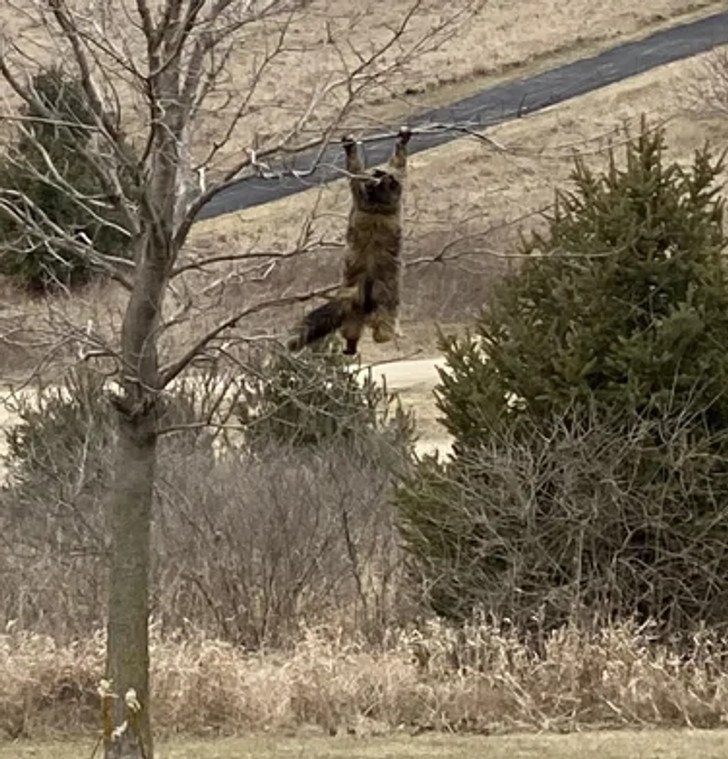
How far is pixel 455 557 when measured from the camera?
12398 millimetres

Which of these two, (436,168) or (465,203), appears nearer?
(465,203)

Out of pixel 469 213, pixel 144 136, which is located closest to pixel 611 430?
pixel 469 213

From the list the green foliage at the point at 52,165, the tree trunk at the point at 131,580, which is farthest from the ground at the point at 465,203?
the tree trunk at the point at 131,580

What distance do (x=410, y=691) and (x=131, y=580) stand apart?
344 cm

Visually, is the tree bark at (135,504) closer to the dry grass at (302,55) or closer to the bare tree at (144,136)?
the bare tree at (144,136)

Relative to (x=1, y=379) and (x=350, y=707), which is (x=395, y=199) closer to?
(x=1, y=379)

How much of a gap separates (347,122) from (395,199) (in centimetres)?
64

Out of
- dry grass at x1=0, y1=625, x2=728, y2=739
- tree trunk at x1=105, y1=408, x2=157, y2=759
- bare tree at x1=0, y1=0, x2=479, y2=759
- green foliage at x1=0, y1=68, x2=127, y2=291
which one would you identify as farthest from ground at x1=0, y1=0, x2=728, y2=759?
tree trunk at x1=105, y1=408, x2=157, y2=759

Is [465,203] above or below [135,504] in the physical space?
above

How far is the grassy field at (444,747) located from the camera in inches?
401

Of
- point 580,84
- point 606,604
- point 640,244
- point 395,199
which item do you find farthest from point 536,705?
point 580,84

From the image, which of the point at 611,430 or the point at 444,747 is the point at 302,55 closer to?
the point at 611,430

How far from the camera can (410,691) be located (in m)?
11.3

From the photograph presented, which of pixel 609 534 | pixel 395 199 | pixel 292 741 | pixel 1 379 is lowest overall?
pixel 292 741
